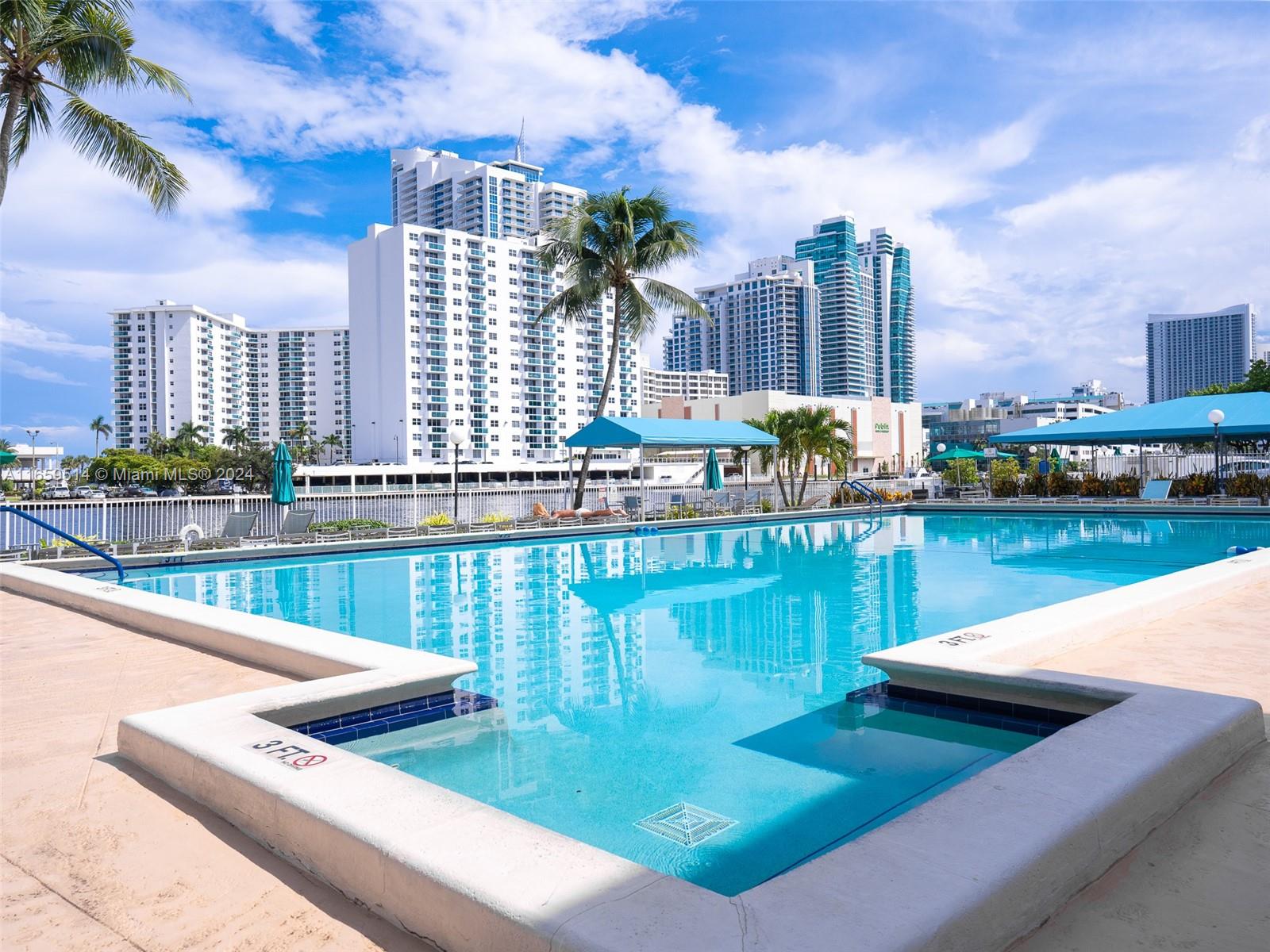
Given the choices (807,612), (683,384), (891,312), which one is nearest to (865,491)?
(807,612)

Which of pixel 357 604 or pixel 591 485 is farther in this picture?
pixel 591 485

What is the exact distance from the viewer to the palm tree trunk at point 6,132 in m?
12.4

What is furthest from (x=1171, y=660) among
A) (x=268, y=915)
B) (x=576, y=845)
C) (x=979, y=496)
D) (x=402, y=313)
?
(x=402, y=313)

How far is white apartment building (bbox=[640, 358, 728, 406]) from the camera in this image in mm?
141750

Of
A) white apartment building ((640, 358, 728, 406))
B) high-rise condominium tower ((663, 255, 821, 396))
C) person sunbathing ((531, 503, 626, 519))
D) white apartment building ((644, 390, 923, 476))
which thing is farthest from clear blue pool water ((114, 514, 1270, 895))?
high-rise condominium tower ((663, 255, 821, 396))

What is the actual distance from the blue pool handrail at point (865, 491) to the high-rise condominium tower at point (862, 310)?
123791 mm

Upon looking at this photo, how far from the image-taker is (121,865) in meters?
2.68

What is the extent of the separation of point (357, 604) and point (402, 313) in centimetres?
8463

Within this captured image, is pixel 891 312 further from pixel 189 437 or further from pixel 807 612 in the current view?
pixel 807 612

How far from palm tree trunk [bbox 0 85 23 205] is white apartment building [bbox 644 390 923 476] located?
62.0 meters

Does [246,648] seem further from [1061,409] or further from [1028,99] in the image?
[1061,409]

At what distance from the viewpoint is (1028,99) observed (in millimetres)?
14234

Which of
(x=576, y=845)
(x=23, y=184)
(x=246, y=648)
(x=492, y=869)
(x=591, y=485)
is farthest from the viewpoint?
(x=591, y=485)

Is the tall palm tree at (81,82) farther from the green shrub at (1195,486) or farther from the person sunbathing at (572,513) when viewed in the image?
the green shrub at (1195,486)
